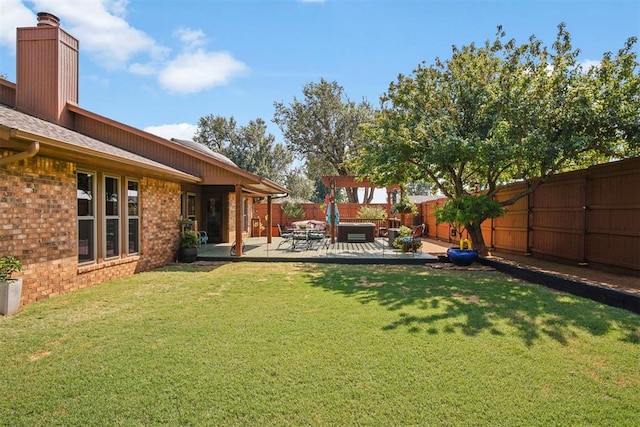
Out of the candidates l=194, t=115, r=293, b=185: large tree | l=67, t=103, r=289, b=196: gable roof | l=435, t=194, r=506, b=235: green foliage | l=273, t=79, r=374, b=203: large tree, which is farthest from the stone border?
l=194, t=115, r=293, b=185: large tree

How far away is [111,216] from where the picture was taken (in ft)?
25.6

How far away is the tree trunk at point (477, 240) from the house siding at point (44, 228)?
32.6 ft

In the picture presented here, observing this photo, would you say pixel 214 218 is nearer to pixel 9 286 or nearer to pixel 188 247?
pixel 188 247

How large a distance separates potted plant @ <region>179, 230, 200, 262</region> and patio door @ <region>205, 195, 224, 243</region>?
14.7ft

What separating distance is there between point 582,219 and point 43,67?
13938 millimetres

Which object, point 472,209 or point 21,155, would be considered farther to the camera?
point 472,209

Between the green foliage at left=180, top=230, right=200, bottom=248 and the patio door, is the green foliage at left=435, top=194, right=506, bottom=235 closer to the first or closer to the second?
the green foliage at left=180, top=230, right=200, bottom=248

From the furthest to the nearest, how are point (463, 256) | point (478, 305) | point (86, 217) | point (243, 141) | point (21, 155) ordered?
1. point (243, 141)
2. point (463, 256)
3. point (86, 217)
4. point (478, 305)
5. point (21, 155)

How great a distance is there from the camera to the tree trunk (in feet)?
36.0

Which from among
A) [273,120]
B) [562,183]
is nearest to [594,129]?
[562,183]

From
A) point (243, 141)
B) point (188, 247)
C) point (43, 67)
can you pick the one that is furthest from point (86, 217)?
point (243, 141)

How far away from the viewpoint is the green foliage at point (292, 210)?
21000 millimetres

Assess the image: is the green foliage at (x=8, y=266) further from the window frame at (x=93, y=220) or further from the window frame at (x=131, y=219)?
the window frame at (x=131, y=219)

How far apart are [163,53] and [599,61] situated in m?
14.4
